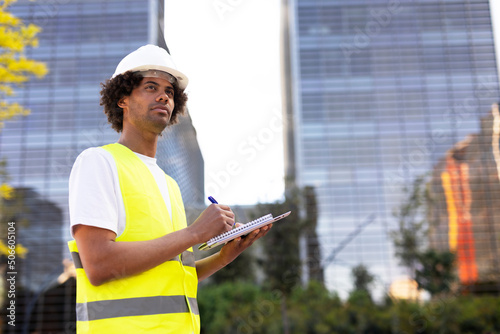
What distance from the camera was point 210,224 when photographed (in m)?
1.42

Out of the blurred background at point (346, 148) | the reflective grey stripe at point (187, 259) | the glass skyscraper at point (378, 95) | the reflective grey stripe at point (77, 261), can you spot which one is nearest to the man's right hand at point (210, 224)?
the reflective grey stripe at point (187, 259)

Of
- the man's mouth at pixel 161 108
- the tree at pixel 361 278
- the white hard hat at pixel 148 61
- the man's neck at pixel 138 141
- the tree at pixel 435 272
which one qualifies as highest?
the white hard hat at pixel 148 61

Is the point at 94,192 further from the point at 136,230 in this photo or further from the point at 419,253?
the point at 419,253

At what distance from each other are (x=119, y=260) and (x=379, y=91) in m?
63.9

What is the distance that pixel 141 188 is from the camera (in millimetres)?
1583

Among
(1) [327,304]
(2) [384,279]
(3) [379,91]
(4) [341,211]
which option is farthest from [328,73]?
(1) [327,304]

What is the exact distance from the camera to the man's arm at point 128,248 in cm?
136

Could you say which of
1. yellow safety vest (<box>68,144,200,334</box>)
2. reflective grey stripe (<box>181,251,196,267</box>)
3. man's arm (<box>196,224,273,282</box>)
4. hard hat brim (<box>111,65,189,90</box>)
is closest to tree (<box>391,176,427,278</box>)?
man's arm (<box>196,224,273,282</box>)

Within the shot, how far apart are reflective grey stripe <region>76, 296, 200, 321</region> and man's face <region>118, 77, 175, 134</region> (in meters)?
0.66

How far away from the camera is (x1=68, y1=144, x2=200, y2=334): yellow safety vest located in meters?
1.40

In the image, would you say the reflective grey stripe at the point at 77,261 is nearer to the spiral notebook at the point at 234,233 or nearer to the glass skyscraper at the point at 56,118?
the spiral notebook at the point at 234,233

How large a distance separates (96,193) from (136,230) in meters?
0.18

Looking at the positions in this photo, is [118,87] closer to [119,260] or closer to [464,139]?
[119,260]

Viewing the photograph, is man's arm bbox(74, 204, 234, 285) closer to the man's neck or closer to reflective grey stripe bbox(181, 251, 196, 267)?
reflective grey stripe bbox(181, 251, 196, 267)
